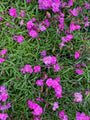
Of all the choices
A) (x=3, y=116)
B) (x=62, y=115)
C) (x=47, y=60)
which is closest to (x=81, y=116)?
(x=62, y=115)

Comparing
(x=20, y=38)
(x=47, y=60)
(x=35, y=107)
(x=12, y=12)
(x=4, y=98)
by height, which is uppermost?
(x=12, y=12)

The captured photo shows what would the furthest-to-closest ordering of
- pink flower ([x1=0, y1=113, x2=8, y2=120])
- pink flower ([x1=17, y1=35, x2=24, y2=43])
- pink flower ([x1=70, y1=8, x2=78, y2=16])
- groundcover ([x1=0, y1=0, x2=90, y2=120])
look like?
1. pink flower ([x1=70, y1=8, x2=78, y2=16])
2. pink flower ([x1=17, y1=35, x2=24, y2=43])
3. groundcover ([x1=0, y1=0, x2=90, y2=120])
4. pink flower ([x1=0, y1=113, x2=8, y2=120])

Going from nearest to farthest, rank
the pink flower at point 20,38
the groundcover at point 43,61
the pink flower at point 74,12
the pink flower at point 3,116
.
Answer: the pink flower at point 3,116, the groundcover at point 43,61, the pink flower at point 20,38, the pink flower at point 74,12

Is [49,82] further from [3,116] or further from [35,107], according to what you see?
[3,116]

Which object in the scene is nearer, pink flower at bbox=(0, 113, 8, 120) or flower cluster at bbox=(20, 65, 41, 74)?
pink flower at bbox=(0, 113, 8, 120)

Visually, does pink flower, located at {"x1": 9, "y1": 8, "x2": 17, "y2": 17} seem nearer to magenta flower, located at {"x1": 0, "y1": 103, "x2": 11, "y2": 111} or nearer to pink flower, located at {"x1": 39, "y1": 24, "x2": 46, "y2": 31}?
pink flower, located at {"x1": 39, "y1": 24, "x2": 46, "y2": 31}

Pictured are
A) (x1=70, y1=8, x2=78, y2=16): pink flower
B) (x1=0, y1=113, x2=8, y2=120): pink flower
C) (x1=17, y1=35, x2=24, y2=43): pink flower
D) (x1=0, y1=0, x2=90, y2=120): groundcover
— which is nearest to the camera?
(x1=0, y1=113, x2=8, y2=120): pink flower

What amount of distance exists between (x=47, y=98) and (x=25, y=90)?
27 cm

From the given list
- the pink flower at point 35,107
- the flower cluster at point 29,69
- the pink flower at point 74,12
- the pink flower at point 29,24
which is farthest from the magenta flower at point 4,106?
the pink flower at point 74,12

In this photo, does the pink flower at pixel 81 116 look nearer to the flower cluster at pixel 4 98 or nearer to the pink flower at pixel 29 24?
the flower cluster at pixel 4 98

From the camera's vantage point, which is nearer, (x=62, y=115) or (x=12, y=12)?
(x=62, y=115)

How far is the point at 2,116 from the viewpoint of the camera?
143 cm

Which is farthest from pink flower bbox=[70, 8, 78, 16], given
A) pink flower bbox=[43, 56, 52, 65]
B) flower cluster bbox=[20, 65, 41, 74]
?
flower cluster bbox=[20, 65, 41, 74]

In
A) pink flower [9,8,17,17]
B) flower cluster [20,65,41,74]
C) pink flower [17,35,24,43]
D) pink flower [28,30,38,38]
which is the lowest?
flower cluster [20,65,41,74]
